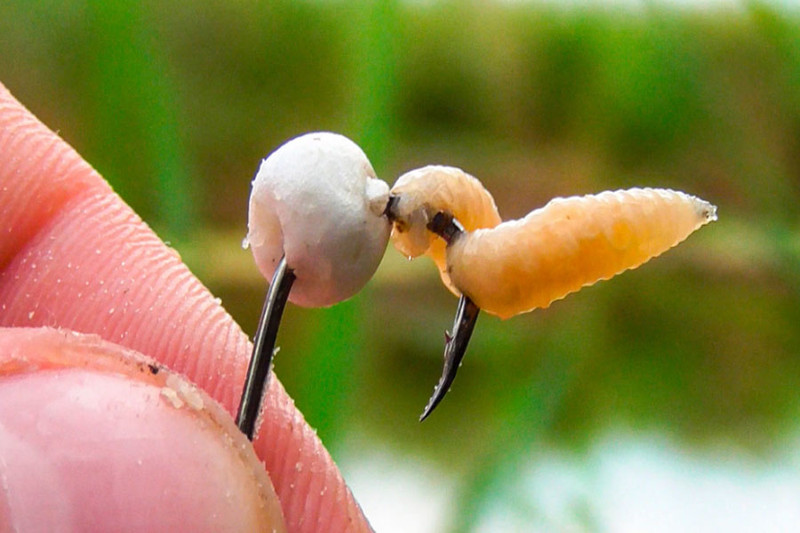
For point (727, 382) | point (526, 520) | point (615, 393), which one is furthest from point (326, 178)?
point (727, 382)

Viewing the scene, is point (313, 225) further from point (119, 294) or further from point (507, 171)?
point (507, 171)

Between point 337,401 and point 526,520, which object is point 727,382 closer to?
point 526,520

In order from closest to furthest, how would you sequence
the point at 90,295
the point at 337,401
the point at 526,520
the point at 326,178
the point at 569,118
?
the point at 326,178 < the point at 90,295 < the point at 526,520 < the point at 337,401 < the point at 569,118

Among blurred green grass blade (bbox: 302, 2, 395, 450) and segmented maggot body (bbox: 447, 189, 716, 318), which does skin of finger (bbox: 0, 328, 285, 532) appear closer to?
segmented maggot body (bbox: 447, 189, 716, 318)

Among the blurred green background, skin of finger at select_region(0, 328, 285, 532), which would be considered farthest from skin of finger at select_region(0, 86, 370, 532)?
the blurred green background

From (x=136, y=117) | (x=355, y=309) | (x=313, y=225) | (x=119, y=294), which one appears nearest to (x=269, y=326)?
(x=313, y=225)

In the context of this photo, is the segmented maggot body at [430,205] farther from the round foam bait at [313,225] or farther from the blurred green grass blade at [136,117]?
the blurred green grass blade at [136,117]
